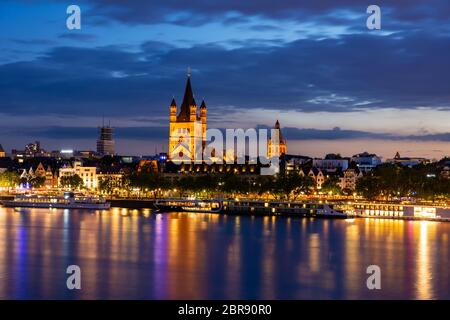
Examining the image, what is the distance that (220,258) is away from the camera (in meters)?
25.3

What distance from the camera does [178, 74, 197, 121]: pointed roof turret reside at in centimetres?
7425

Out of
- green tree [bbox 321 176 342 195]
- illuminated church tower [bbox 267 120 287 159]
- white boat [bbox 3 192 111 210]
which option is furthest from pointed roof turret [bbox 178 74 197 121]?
white boat [bbox 3 192 111 210]

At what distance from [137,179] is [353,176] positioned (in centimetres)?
2098

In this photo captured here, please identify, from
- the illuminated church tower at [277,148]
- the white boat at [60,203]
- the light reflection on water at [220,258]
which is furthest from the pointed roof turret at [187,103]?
the light reflection on water at [220,258]

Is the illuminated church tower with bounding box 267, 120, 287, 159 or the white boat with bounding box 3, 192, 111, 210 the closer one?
the white boat with bounding box 3, 192, 111, 210

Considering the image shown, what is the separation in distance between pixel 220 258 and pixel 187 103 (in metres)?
50.8

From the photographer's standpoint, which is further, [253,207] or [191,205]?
[191,205]

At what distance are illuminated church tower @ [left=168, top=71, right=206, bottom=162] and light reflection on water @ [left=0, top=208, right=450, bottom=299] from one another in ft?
119

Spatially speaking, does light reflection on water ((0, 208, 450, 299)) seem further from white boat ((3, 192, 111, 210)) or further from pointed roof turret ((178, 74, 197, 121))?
pointed roof turret ((178, 74, 197, 121))

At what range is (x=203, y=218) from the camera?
134 feet

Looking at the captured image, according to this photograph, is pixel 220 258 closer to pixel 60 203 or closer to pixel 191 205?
pixel 191 205

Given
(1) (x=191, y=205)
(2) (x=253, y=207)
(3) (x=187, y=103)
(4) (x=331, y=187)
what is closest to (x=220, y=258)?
(2) (x=253, y=207)

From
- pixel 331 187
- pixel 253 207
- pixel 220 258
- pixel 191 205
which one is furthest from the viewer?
pixel 331 187
